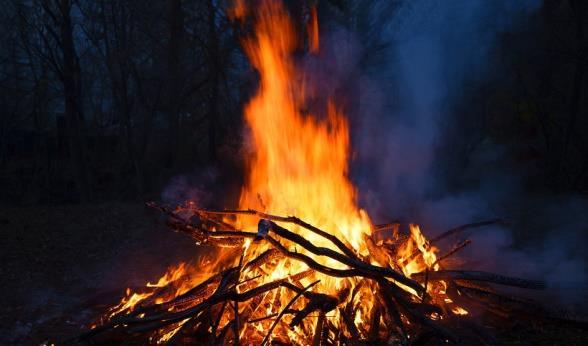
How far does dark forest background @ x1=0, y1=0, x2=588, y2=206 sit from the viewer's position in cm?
1099

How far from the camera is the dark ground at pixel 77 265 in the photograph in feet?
15.0

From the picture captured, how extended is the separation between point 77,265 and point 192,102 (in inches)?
412

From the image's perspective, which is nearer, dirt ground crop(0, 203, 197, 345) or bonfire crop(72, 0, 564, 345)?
bonfire crop(72, 0, 564, 345)

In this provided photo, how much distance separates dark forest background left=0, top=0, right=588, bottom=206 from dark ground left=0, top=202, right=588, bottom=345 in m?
3.15

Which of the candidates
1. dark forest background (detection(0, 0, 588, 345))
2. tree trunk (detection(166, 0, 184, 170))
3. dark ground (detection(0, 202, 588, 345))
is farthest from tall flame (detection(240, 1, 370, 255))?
tree trunk (detection(166, 0, 184, 170))

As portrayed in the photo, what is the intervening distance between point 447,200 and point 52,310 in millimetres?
7119

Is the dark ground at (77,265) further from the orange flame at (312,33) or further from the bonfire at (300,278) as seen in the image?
the orange flame at (312,33)

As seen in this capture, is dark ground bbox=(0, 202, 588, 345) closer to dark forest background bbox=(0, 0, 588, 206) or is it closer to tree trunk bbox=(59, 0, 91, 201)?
tree trunk bbox=(59, 0, 91, 201)

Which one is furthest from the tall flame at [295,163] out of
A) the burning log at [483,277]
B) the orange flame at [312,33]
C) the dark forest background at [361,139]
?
the orange flame at [312,33]

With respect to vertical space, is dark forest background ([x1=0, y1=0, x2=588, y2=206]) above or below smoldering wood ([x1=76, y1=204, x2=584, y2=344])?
above

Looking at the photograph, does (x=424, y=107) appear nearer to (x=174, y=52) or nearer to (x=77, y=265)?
(x=174, y=52)

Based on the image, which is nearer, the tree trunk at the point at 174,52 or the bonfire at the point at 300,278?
the bonfire at the point at 300,278

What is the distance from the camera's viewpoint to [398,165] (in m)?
11.4

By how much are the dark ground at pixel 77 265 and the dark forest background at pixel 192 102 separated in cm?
315
